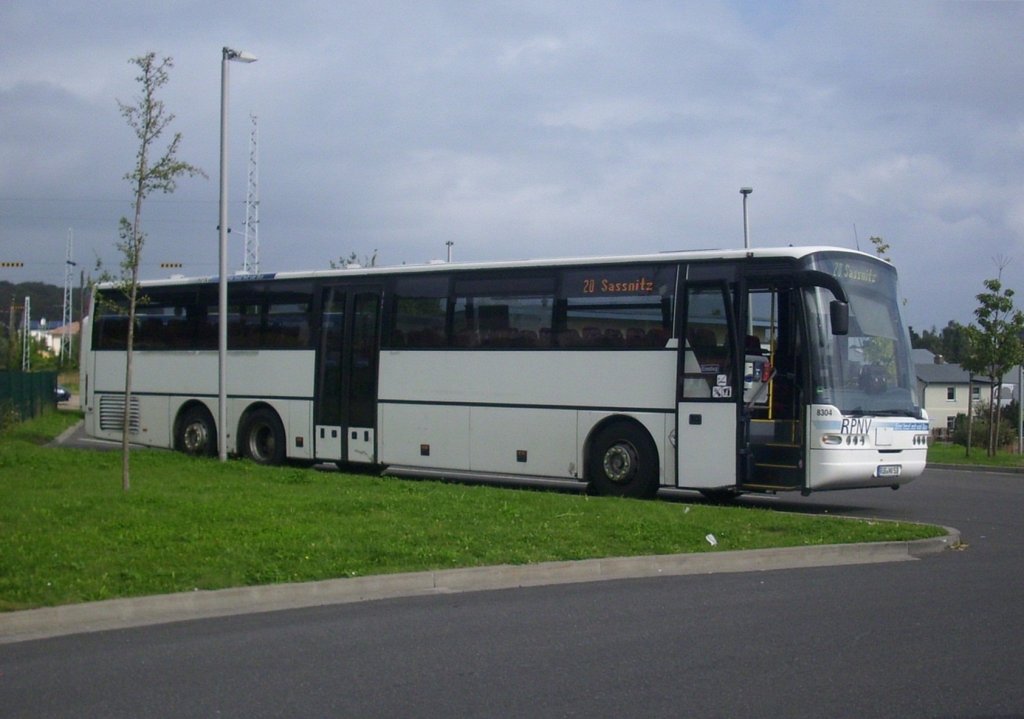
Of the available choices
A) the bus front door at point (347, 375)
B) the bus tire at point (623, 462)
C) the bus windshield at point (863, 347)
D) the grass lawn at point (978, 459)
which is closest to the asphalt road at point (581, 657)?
the bus windshield at point (863, 347)

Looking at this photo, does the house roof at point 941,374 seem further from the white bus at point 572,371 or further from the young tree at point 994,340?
the white bus at point 572,371

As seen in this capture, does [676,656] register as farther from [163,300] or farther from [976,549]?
[163,300]

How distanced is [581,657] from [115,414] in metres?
18.3

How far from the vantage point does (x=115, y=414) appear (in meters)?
24.2

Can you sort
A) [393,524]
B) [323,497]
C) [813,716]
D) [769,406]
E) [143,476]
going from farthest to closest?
[143,476] → [769,406] → [323,497] → [393,524] → [813,716]

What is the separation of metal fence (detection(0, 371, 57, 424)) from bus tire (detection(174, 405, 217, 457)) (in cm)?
965

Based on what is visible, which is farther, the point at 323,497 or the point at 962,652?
the point at 323,497

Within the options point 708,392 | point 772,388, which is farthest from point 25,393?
point 772,388

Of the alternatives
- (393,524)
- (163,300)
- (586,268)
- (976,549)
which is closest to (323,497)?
(393,524)

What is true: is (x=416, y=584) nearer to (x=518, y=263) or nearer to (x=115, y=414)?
(x=518, y=263)

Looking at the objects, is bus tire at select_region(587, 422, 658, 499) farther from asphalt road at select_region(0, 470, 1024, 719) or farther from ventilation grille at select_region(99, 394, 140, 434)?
ventilation grille at select_region(99, 394, 140, 434)

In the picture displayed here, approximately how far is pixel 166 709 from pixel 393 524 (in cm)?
625

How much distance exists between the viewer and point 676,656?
805 cm

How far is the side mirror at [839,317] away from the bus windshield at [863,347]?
40cm
